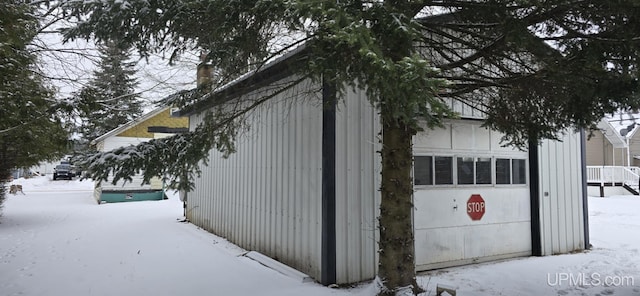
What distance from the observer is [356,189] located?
559 centimetres

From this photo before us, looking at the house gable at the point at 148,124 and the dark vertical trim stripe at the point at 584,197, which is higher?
the house gable at the point at 148,124

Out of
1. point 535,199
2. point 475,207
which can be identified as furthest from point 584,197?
point 475,207

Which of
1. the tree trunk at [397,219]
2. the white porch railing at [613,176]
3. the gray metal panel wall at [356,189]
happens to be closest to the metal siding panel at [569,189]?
the gray metal panel wall at [356,189]

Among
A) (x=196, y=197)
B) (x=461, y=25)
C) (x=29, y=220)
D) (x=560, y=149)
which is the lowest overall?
(x=29, y=220)

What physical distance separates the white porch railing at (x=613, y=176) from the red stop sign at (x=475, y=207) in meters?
16.9

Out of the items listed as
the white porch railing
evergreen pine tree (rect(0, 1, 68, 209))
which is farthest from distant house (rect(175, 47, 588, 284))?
the white porch railing

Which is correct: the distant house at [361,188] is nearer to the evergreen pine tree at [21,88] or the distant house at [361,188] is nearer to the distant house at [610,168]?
the evergreen pine tree at [21,88]

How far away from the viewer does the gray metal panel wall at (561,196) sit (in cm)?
760

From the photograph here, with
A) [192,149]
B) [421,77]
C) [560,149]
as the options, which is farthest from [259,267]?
[560,149]

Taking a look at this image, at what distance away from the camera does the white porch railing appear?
2008cm

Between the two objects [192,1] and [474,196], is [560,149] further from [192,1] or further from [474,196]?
[192,1]

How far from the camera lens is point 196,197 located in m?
11.2

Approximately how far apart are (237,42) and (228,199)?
552 centimetres

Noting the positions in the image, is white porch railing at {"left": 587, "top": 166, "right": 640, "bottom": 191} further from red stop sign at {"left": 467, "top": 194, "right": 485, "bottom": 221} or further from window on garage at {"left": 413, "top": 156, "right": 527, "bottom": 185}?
red stop sign at {"left": 467, "top": 194, "right": 485, "bottom": 221}
